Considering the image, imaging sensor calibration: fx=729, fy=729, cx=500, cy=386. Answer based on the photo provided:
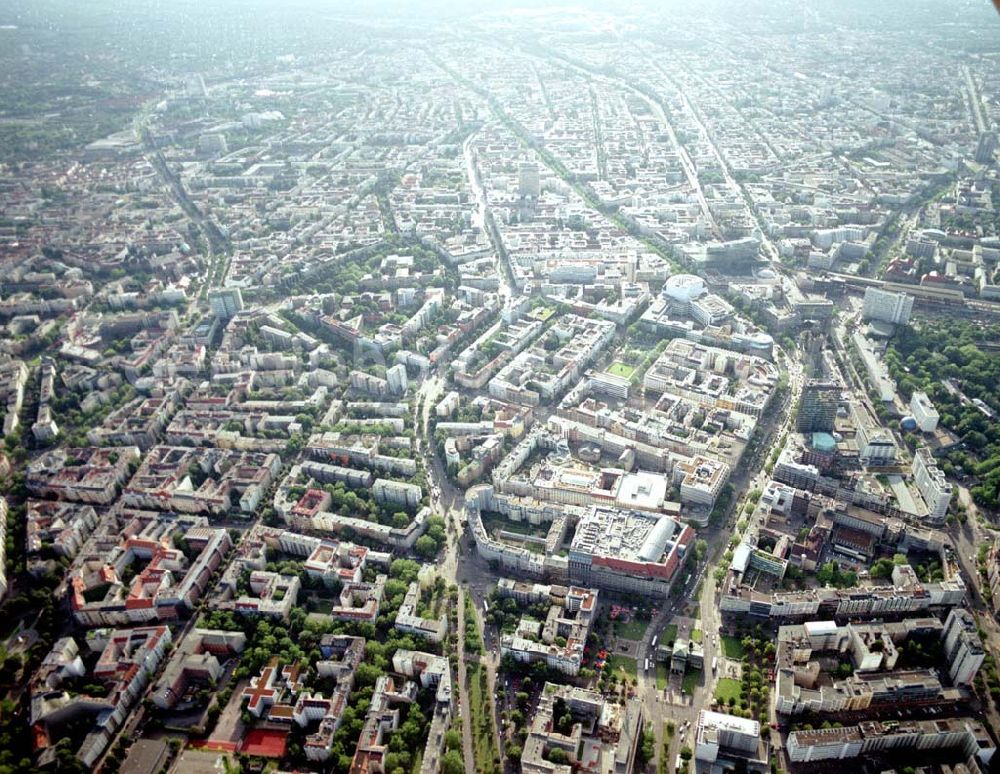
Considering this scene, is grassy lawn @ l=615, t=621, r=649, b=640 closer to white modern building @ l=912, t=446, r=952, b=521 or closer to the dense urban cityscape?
the dense urban cityscape

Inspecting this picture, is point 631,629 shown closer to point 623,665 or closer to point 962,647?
point 623,665

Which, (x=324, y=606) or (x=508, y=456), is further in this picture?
(x=508, y=456)

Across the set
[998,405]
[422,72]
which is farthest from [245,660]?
[422,72]

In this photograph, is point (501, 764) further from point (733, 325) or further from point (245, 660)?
point (733, 325)

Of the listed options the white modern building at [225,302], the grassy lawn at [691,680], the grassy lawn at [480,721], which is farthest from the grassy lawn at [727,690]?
the white modern building at [225,302]

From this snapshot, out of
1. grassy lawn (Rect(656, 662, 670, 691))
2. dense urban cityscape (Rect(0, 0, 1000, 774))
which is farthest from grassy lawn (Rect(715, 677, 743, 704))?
grassy lawn (Rect(656, 662, 670, 691))

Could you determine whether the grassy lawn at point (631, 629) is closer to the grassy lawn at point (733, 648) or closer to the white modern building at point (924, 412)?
the grassy lawn at point (733, 648)

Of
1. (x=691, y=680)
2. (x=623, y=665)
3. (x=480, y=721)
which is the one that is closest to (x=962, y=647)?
(x=691, y=680)
